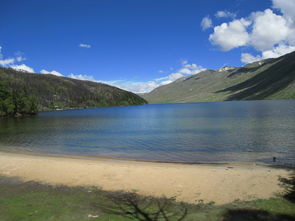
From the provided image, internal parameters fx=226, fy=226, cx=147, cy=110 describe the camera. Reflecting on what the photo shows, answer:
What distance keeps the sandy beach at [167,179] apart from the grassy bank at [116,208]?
1137 millimetres

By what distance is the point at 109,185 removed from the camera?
1612cm

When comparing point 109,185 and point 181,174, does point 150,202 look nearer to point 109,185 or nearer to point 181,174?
point 109,185

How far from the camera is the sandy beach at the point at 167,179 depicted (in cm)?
1363

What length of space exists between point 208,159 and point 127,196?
15.0 metres

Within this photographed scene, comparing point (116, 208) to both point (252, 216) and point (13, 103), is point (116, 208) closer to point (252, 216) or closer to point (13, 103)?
point (252, 216)

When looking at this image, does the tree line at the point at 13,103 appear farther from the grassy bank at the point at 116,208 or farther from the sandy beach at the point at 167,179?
the grassy bank at the point at 116,208

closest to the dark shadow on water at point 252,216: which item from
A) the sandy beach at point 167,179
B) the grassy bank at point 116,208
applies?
the grassy bank at point 116,208

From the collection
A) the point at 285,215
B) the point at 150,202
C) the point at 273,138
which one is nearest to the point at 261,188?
the point at 285,215

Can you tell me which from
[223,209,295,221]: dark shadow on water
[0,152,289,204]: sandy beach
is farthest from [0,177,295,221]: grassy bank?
[0,152,289,204]: sandy beach

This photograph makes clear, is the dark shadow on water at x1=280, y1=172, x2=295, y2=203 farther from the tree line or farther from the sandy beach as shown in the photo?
the tree line

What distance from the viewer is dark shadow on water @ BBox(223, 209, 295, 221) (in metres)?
9.72

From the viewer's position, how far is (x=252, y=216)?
397 inches

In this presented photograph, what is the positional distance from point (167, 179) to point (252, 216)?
25.0 ft

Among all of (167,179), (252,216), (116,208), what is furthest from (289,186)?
(116,208)
